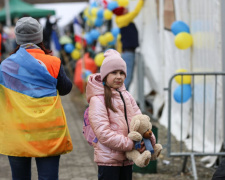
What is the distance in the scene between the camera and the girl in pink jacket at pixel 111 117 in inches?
140

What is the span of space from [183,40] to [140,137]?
3574mm

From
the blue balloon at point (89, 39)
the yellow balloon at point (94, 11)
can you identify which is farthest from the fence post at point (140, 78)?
the blue balloon at point (89, 39)

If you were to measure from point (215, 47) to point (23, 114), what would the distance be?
3459 mm

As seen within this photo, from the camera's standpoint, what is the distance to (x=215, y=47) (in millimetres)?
6258

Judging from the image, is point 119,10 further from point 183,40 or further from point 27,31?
point 27,31

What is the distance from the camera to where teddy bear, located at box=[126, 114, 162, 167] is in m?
3.51

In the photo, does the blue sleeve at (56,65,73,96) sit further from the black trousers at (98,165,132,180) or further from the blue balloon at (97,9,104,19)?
the blue balloon at (97,9,104,19)

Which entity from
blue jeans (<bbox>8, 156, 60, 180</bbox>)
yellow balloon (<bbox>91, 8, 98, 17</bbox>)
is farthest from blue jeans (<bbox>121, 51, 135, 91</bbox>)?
blue jeans (<bbox>8, 156, 60, 180</bbox>)

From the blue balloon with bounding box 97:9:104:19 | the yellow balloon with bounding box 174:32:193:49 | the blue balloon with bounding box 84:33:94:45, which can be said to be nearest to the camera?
the yellow balloon with bounding box 174:32:193:49

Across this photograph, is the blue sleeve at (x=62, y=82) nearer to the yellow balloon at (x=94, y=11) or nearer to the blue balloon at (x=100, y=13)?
the blue balloon at (x=100, y=13)

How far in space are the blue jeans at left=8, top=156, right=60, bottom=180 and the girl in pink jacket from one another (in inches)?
13.8

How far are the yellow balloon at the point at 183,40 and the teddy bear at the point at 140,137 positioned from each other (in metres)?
3.37

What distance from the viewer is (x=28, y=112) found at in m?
3.58

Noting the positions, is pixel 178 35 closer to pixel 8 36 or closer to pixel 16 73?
pixel 16 73
